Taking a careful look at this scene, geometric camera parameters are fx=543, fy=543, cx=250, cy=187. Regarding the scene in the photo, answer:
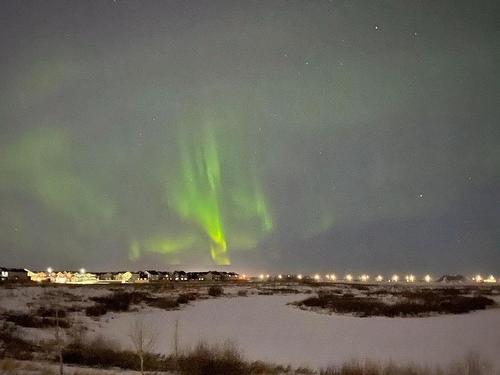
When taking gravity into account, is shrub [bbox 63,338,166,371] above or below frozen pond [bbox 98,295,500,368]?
above

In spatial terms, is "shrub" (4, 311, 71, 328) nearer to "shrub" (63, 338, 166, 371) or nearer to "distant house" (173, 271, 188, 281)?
"shrub" (63, 338, 166, 371)

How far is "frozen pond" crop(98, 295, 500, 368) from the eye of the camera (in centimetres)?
2502

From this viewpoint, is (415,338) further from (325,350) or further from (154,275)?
(154,275)

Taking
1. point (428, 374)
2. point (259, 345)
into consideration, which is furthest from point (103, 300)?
point (428, 374)

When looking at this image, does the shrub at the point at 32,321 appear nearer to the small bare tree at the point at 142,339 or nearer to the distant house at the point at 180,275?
the small bare tree at the point at 142,339

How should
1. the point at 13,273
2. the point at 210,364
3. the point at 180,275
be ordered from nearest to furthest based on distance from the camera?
the point at 210,364 < the point at 13,273 < the point at 180,275

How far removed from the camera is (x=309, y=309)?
1857 inches

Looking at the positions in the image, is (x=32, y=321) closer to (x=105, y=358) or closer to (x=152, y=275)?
(x=105, y=358)

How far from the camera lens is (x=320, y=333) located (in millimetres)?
32594

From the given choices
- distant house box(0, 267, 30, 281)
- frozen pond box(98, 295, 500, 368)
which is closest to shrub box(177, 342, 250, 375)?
frozen pond box(98, 295, 500, 368)

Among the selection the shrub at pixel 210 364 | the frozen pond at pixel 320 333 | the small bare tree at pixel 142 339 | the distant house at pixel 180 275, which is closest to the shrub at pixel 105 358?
the small bare tree at pixel 142 339

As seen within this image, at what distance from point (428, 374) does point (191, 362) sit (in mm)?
8303

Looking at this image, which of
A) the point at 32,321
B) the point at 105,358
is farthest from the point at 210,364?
the point at 32,321

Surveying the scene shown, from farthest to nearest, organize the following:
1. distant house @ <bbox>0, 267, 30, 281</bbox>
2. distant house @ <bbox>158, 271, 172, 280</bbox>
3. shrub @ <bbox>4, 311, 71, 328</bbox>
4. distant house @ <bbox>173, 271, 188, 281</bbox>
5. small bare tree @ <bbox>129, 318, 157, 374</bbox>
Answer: distant house @ <bbox>173, 271, 188, 281</bbox> < distant house @ <bbox>158, 271, 172, 280</bbox> < distant house @ <bbox>0, 267, 30, 281</bbox> < shrub @ <bbox>4, 311, 71, 328</bbox> < small bare tree @ <bbox>129, 318, 157, 374</bbox>
